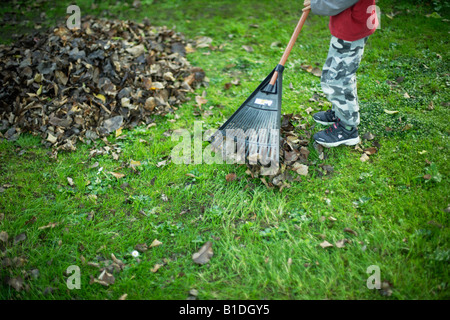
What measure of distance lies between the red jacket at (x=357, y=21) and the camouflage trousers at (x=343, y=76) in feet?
0.25

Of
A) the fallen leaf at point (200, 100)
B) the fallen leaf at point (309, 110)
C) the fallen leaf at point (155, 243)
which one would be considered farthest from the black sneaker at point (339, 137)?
the fallen leaf at point (155, 243)

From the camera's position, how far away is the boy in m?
2.56

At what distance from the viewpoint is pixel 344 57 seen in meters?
2.79

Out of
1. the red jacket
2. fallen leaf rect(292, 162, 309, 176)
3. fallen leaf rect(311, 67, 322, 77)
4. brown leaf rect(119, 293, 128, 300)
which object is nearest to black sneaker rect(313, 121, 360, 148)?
fallen leaf rect(292, 162, 309, 176)

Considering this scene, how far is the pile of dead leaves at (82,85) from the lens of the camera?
3527 millimetres

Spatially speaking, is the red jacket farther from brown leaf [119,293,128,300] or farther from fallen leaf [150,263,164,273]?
brown leaf [119,293,128,300]

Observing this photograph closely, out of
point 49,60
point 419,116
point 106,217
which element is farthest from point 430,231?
point 49,60

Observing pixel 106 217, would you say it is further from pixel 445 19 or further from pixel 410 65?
pixel 445 19

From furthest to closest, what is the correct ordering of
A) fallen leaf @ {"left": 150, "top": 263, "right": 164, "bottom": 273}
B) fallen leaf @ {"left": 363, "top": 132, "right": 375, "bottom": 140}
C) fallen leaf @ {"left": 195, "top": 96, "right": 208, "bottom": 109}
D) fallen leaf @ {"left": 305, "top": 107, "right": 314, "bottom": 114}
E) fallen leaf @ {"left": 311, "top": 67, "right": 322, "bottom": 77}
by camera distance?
fallen leaf @ {"left": 311, "top": 67, "right": 322, "bottom": 77}, fallen leaf @ {"left": 195, "top": 96, "right": 208, "bottom": 109}, fallen leaf @ {"left": 305, "top": 107, "right": 314, "bottom": 114}, fallen leaf @ {"left": 363, "top": 132, "right": 375, "bottom": 140}, fallen leaf @ {"left": 150, "top": 263, "right": 164, "bottom": 273}

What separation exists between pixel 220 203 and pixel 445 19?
4.98 meters

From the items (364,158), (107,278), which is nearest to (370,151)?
(364,158)

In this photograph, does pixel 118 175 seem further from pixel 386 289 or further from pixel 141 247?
pixel 386 289

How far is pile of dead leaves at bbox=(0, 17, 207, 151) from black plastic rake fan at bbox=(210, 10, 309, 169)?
1.12m

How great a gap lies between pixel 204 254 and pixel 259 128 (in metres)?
1.27
